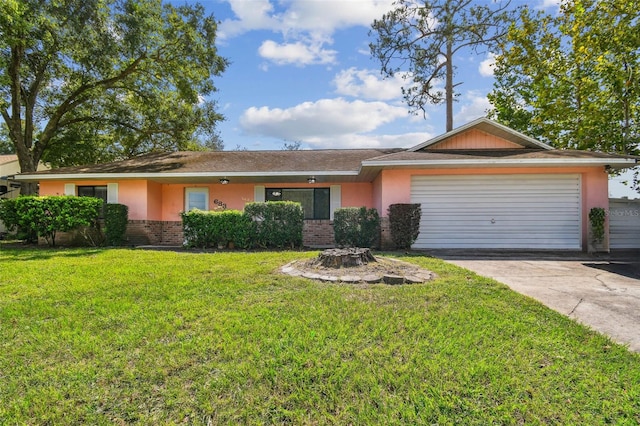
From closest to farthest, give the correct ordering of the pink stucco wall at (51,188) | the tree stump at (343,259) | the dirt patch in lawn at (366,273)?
the dirt patch in lawn at (366,273), the tree stump at (343,259), the pink stucco wall at (51,188)

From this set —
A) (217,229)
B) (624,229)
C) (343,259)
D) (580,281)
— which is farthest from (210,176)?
(624,229)

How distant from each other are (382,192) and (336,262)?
510cm

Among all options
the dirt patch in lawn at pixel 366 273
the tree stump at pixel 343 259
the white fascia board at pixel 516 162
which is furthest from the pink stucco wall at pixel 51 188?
the tree stump at pixel 343 259

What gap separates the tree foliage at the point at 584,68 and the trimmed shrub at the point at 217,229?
1450cm

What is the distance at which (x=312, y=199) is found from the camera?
1285 cm

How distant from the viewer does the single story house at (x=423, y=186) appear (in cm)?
979

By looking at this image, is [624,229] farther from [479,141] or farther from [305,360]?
[305,360]

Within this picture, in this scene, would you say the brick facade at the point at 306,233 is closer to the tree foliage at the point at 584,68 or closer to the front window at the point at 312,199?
the front window at the point at 312,199

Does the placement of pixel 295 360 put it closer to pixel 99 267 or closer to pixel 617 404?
pixel 617 404

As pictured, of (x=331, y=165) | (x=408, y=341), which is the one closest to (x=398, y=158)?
(x=331, y=165)

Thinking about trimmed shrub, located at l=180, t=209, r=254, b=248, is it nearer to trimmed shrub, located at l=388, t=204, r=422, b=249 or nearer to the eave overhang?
the eave overhang

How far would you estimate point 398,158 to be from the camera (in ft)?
32.0

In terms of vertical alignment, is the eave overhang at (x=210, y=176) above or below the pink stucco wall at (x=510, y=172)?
above

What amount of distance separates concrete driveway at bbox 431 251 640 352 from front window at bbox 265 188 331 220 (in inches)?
195
